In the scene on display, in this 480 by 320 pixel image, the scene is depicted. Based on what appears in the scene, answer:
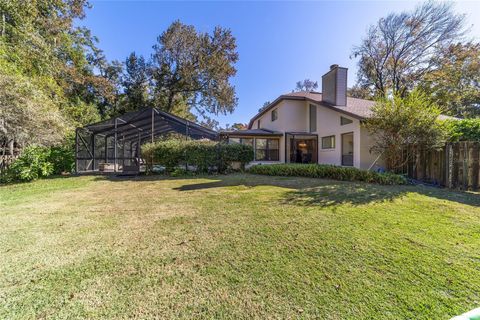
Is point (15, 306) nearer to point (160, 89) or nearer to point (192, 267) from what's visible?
point (192, 267)

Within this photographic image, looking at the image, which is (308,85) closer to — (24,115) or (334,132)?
(334,132)

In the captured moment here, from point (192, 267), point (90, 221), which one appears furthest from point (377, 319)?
point (90, 221)

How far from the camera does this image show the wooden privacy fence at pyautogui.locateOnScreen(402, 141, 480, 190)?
7.16m

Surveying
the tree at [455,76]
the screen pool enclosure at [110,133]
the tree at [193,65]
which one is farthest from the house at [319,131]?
the tree at [455,76]

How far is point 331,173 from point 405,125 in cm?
332

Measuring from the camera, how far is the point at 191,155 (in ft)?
38.0

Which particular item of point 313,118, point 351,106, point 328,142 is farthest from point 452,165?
point 313,118

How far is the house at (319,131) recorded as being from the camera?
11.6m

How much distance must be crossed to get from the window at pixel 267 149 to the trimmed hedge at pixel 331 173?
13.1 ft

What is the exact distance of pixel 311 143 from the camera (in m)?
16.0

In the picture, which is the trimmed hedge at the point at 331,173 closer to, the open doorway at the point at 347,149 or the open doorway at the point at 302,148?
the open doorway at the point at 347,149

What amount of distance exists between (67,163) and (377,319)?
1432 cm

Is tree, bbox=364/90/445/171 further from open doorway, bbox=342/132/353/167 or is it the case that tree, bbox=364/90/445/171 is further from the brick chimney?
the brick chimney

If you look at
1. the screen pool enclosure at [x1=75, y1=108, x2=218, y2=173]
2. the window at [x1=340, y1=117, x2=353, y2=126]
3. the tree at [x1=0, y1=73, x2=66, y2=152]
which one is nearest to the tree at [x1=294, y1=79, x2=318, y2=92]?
the window at [x1=340, y1=117, x2=353, y2=126]
